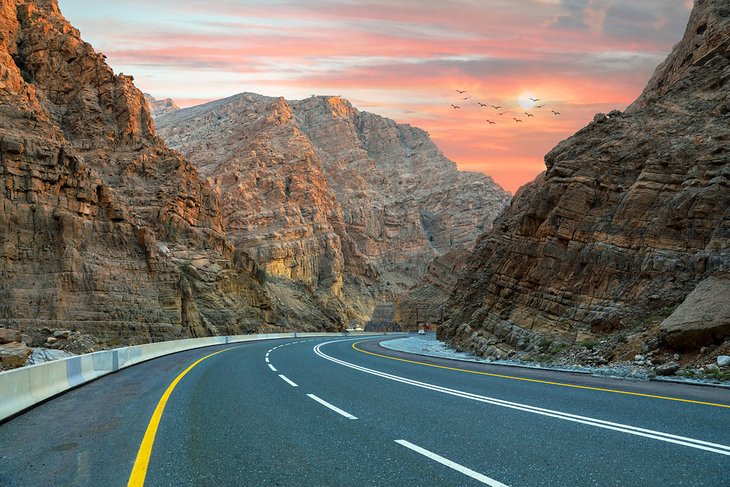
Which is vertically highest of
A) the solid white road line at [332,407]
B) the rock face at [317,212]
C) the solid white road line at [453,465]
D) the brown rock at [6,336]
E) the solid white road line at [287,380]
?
the rock face at [317,212]

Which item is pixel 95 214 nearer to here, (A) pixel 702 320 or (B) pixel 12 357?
(B) pixel 12 357

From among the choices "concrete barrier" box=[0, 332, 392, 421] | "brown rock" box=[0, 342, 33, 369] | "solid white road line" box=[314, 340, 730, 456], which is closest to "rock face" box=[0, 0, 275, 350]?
"brown rock" box=[0, 342, 33, 369]

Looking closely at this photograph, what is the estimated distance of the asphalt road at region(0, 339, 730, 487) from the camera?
5.77m

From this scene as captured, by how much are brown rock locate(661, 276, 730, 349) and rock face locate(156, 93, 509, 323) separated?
71.5m

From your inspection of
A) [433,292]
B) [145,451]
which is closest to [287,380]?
[145,451]

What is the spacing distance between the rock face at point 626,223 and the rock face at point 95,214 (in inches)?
1023

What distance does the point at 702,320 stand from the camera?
16172mm

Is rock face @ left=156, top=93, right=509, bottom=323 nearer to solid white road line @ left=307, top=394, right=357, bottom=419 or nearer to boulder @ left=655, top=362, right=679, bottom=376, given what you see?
boulder @ left=655, top=362, right=679, bottom=376

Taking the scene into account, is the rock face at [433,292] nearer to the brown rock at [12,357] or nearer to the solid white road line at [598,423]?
the brown rock at [12,357]

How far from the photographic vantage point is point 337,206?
153875 mm

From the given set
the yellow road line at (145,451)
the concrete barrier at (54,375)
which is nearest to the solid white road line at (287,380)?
the yellow road line at (145,451)

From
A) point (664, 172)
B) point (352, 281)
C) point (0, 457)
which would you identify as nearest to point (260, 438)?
point (0, 457)

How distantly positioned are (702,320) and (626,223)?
8348 millimetres

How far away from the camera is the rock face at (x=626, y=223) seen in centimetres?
2127
